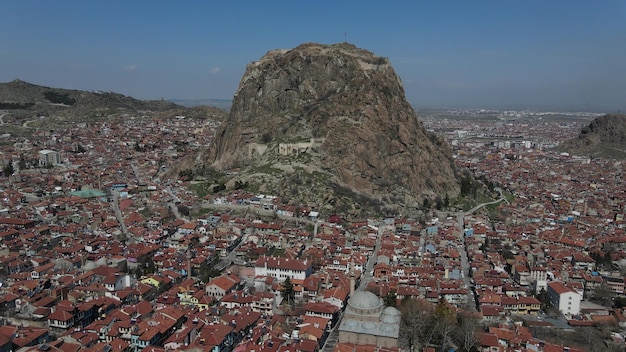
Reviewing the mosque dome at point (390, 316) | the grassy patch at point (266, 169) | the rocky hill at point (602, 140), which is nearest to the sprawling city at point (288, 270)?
the mosque dome at point (390, 316)

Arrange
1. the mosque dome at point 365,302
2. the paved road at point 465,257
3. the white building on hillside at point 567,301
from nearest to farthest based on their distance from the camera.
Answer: the mosque dome at point 365,302 → the white building on hillside at point 567,301 → the paved road at point 465,257

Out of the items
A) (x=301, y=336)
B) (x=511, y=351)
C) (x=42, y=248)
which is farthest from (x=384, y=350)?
(x=42, y=248)

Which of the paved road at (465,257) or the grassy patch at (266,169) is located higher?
the grassy patch at (266,169)

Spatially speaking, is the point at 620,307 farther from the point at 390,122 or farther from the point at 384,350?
the point at 390,122

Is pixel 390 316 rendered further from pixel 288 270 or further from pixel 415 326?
pixel 288 270

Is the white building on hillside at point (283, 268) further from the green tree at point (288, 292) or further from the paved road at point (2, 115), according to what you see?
the paved road at point (2, 115)

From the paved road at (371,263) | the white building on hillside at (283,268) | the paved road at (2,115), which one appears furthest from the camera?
the paved road at (2,115)
